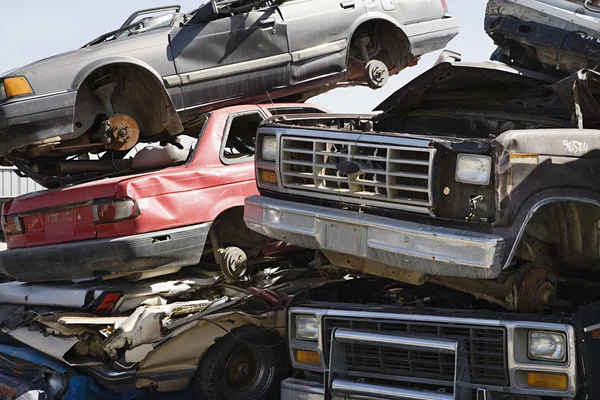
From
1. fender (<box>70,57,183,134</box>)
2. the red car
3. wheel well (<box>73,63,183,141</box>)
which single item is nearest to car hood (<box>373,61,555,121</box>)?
the red car

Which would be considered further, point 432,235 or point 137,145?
point 137,145

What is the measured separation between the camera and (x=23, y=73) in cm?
683

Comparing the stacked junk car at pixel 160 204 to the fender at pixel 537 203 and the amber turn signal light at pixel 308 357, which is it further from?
the fender at pixel 537 203

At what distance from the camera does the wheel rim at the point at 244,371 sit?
5617 millimetres

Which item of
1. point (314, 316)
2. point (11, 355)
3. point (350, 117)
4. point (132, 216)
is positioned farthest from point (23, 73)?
point (314, 316)

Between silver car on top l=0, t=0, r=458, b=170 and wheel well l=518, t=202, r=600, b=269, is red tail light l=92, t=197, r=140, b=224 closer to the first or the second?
silver car on top l=0, t=0, r=458, b=170

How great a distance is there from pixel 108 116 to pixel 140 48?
67 cm

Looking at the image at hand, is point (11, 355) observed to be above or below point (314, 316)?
below

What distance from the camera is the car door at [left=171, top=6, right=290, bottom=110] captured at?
7.44 meters

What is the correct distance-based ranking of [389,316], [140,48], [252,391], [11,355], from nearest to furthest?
[389,316] < [252,391] < [11,355] < [140,48]

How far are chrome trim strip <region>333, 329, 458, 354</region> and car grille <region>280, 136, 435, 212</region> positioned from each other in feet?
2.18

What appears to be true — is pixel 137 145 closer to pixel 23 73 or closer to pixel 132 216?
pixel 23 73

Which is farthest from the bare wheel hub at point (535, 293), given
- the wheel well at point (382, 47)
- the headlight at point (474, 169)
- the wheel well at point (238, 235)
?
the wheel well at point (382, 47)

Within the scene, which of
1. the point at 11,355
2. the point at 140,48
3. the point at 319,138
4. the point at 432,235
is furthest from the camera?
Result: the point at 140,48
